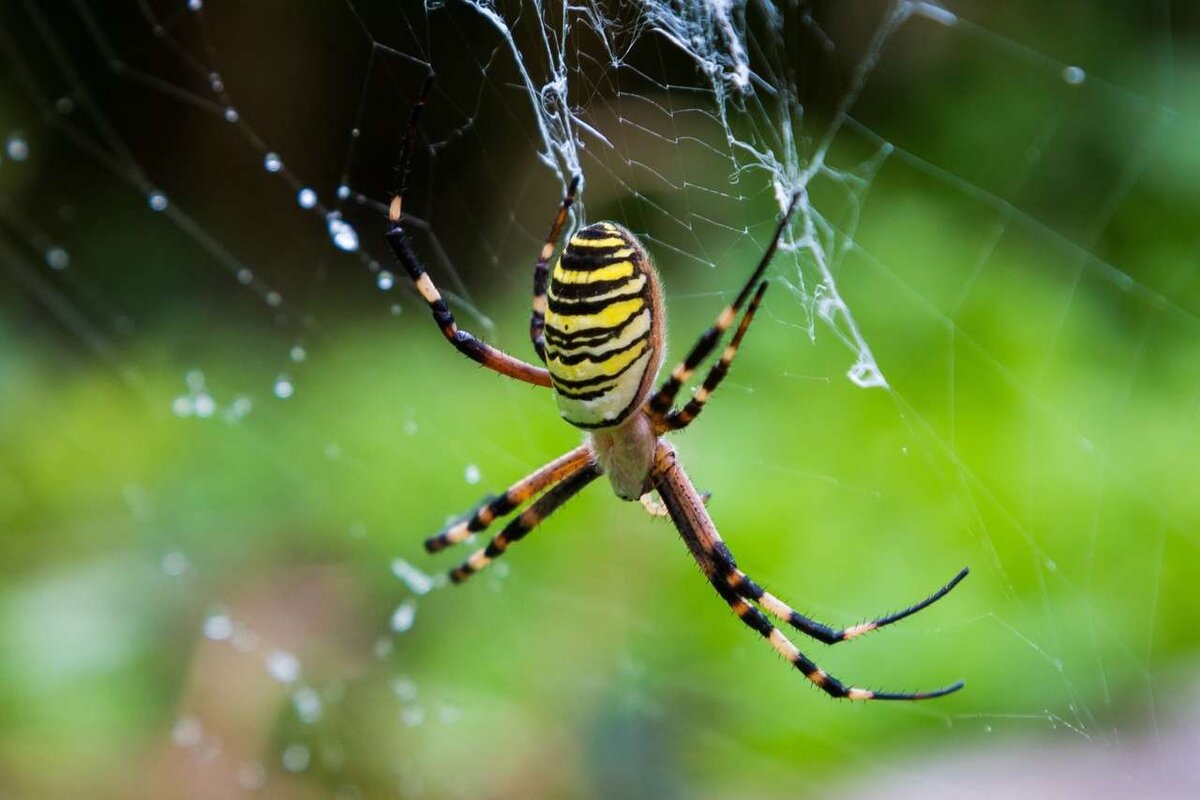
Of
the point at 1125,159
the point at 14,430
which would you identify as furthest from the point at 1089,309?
the point at 14,430

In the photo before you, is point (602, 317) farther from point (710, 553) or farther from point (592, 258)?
point (710, 553)

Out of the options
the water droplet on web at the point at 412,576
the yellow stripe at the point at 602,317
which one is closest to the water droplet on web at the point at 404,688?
the water droplet on web at the point at 412,576

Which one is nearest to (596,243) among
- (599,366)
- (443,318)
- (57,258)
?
(599,366)

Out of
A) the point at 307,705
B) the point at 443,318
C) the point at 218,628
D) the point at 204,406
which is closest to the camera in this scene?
the point at 443,318

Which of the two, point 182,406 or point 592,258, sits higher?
point 592,258

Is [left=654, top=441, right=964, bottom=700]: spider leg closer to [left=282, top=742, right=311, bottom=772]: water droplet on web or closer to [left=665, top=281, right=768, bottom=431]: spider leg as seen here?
[left=665, top=281, right=768, bottom=431]: spider leg

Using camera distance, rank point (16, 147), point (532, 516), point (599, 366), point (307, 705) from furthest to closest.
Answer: point (16, 147) → point (307, 705) → point (532, 516) → point (599, 366)

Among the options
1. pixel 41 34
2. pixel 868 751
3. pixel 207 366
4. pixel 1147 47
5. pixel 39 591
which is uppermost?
pixel 1147 47

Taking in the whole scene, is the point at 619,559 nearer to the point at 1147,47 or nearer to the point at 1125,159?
the point at 1125,159
